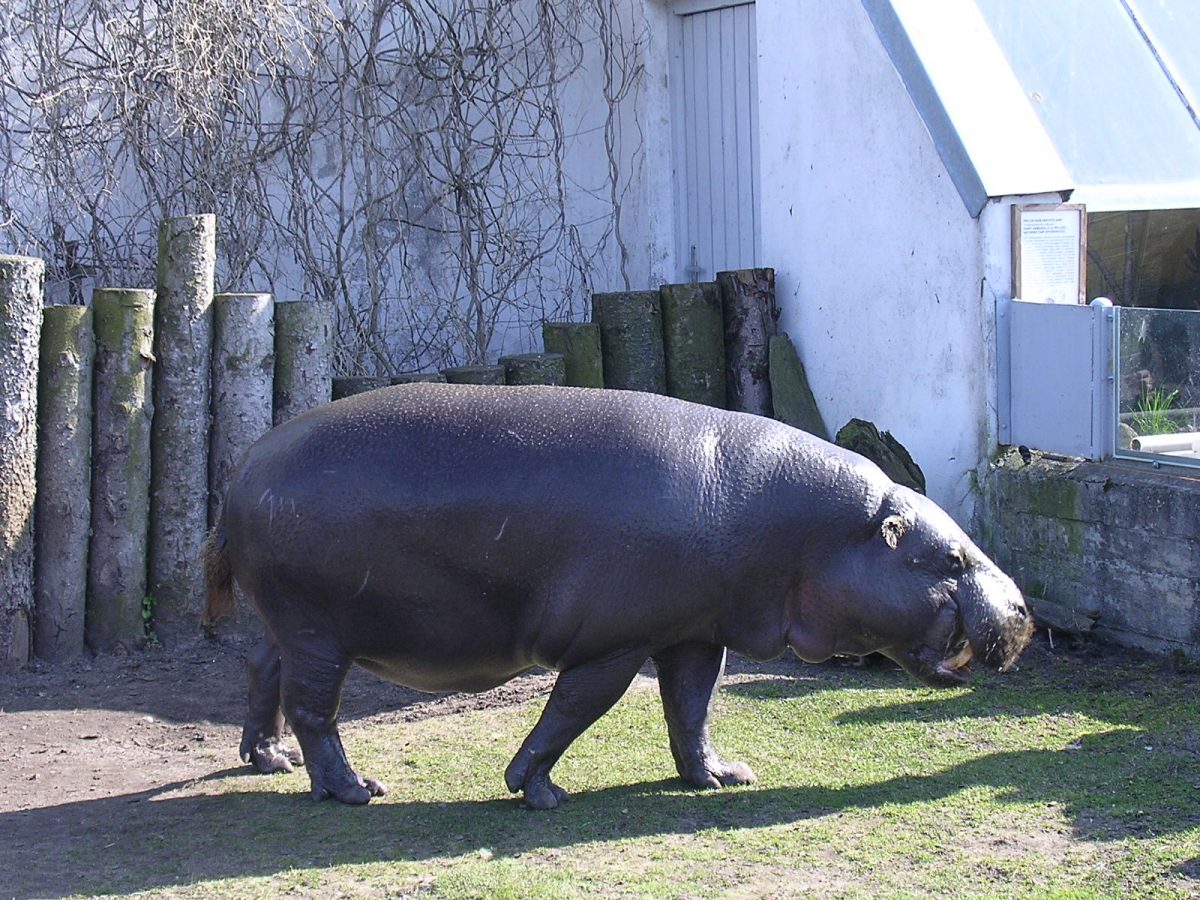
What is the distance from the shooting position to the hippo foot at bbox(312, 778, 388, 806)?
523 centimetres

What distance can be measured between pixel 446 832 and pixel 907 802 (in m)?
1.57

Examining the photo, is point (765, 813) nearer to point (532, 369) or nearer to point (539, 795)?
point (539, 795)

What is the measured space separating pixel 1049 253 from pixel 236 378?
4.20 metres

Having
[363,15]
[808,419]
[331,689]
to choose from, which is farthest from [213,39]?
[331,689]

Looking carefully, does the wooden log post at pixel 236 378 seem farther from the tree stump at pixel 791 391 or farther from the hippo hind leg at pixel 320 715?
the tree stump at pixel 791 391

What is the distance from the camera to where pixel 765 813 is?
5117mm

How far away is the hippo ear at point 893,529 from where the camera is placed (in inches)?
202

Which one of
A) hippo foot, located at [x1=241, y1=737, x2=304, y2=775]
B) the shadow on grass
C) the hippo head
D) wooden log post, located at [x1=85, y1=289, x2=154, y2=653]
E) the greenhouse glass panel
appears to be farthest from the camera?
the greenhouse glass panel

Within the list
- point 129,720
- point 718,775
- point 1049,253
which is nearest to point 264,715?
point 129,720

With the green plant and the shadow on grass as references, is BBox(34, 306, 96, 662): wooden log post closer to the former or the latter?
the shadow on grass

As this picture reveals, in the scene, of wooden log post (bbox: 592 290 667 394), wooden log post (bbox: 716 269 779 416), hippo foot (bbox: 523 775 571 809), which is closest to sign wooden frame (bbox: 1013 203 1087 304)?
wooden log post (bbox: 716 269 779 416)

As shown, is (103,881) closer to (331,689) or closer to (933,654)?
(331,689)

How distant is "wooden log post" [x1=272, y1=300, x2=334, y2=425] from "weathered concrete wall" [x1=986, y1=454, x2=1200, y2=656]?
11.6 feet

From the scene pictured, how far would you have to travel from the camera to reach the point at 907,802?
5180mm
